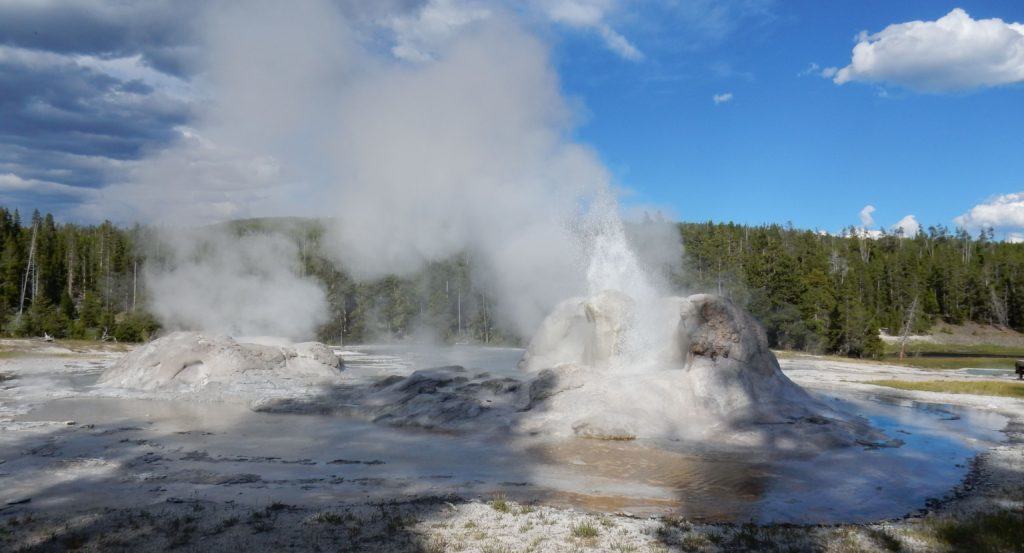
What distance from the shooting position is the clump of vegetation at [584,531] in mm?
6866

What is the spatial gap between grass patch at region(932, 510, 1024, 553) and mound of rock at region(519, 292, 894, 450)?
4.65 metres

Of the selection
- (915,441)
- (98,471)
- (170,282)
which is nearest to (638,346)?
(915,441)

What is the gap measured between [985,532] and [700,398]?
7.26 meters

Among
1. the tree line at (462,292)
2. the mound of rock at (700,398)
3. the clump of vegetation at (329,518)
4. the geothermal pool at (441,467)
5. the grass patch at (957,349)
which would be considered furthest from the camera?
the grass patch at (957,349)

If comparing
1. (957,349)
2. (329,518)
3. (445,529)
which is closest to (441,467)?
(329,518)

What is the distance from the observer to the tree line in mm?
45031

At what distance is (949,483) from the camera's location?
992cm

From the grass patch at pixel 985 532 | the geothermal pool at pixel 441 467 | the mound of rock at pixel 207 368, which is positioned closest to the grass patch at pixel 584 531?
the geothermal pool at pixel 441 467

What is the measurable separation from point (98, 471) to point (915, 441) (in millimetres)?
13904

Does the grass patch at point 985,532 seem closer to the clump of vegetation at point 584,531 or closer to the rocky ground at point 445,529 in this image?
the rocky ground at point 445,529

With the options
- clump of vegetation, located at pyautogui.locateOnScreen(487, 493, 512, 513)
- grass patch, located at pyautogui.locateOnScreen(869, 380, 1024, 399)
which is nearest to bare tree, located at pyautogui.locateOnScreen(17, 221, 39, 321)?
clump of vegetation, located at pyautogui.locateOnScreen(487, 493, 512, 513)

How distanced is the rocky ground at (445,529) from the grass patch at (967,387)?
14624 millimetres

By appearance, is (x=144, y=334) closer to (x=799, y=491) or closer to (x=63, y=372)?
(x=63, y=372)

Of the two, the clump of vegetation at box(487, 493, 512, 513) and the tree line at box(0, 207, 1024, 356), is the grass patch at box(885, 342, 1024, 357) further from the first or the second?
the clump of vegetation at box(487, 493, 512, 513)
